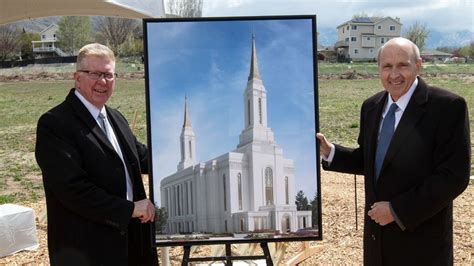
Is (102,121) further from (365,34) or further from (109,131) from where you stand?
(365,34)

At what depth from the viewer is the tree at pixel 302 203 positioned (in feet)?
10.9

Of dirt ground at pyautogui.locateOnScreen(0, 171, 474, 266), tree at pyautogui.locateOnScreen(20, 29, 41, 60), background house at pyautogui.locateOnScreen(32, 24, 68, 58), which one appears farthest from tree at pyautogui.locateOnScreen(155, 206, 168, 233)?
background house at pyautogui.locateOnScreen(32, 24, 68, 58)

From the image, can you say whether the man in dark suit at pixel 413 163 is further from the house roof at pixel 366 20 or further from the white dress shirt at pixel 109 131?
the house roof at pixel 366 20

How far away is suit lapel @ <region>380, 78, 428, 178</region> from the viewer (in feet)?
9.75

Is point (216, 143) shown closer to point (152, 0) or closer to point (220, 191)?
point (220, 191)

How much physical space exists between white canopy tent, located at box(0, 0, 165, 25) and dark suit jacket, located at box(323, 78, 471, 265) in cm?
329

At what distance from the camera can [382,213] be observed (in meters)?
3.01

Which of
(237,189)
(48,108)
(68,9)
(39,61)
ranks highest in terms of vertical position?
(39,61)

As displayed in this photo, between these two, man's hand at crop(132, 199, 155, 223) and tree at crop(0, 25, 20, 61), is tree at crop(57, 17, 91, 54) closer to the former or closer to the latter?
tree at crop(0, 25, 20, 61)

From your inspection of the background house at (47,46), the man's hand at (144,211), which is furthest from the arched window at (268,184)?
the background house at (47,46)

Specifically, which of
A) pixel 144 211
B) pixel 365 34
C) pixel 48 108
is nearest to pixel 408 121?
pixel 144 211

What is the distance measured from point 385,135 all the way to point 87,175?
1.61 m

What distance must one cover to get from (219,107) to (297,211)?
77 centimetres

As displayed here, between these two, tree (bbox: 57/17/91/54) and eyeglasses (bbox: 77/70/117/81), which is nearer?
eyeglasses (bbox: 77/70/117/81)
